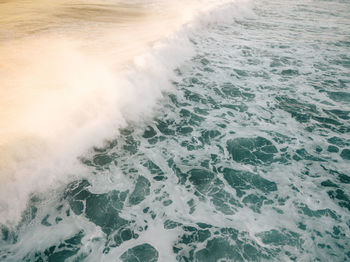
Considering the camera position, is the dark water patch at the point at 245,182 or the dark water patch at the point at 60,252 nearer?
the dark water patch at the point at 60,252

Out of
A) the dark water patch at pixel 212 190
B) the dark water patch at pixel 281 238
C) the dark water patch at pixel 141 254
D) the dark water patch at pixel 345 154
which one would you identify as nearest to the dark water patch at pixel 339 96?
the dark water patch at pixel 345 154

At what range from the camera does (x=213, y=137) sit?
733cm

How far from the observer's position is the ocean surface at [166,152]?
4.58m

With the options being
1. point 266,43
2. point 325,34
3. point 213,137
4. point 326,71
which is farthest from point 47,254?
point 325,34

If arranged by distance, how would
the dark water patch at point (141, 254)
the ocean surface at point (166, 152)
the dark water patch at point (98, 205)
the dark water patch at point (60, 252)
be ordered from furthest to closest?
the dark water patch at point (98, 205)
the ocean surface at point (166, 152)
the dark water patch at point (141, 254)
the dark water patch at point (60, 252)

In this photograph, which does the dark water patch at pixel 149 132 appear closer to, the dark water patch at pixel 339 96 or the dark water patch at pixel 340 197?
the dark water patch at pixel 340 197

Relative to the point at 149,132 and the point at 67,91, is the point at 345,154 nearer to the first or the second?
the point at 149,132

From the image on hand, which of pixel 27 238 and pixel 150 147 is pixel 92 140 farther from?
A: pixel 27 238

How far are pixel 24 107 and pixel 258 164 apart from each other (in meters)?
6.23

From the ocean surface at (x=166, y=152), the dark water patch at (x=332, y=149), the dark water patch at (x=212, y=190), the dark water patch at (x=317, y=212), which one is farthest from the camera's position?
the dark water patch at (x=332, y=149)

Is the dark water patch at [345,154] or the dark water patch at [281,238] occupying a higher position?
the dark water patch at [281,238]

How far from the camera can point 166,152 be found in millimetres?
6707

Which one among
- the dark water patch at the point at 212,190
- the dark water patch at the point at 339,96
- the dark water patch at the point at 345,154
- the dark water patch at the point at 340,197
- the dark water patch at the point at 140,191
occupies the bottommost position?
the dark water patch at the point at 339,96

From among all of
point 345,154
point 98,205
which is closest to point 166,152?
point 98,205
